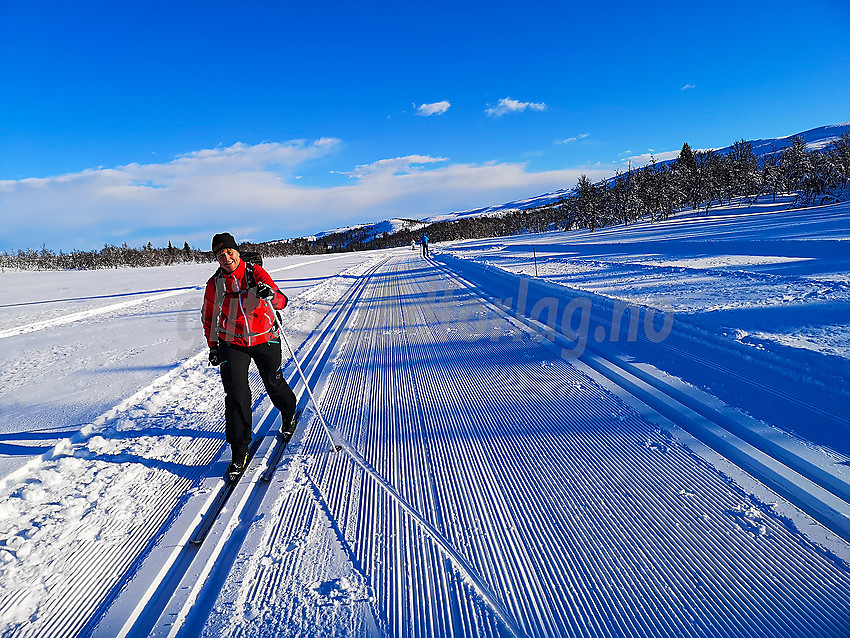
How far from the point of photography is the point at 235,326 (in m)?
3.52

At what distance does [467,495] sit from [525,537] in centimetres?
54

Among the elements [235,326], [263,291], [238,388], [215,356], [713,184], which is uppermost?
[713,184]

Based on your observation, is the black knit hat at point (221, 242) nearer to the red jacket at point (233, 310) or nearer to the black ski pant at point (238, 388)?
the red jacket at point (233, 310)

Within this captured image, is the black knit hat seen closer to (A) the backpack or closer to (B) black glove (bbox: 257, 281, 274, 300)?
(A) the backpack

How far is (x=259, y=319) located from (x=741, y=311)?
7.29 m

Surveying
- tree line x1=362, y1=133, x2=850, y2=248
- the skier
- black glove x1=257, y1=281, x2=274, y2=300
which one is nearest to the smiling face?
the skier

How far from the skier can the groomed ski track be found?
0.47 metres

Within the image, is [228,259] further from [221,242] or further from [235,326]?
[235,326]

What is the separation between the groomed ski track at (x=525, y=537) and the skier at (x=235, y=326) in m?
0.47

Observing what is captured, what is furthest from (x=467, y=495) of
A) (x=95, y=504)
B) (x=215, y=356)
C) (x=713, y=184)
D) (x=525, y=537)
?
(x=713, y=184)

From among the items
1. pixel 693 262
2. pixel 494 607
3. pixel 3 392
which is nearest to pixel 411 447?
pixel 494 607

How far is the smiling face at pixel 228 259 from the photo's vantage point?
3412 mm

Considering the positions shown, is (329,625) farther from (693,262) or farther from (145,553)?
(693,262)

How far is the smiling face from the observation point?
11.2 ft
